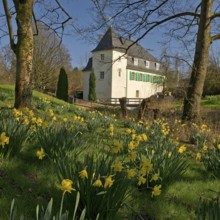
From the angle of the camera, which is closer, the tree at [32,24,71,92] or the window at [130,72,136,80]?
the tree at [32,24,71,92]

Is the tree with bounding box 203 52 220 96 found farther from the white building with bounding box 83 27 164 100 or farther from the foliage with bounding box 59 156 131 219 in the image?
the foliage with bounding box 59 156 131 219

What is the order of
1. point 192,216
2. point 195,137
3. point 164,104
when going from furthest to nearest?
point 164,104 → point 195,137 → point 192,216

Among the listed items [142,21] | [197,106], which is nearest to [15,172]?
[197,106]

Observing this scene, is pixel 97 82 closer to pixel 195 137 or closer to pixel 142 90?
pixel 142 90

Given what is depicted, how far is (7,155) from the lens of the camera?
3.33 metres

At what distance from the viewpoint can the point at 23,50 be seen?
704 cm

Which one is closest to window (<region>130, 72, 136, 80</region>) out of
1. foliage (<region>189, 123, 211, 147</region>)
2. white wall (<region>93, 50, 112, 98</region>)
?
white wall (<region>93, 50, 112, 98</region>)

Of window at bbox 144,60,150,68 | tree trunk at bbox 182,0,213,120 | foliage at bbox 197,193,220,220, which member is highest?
window at bbox 144,60,150,68

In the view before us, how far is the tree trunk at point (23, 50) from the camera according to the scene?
7047 mm

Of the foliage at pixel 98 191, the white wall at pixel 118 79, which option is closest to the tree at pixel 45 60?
the white wall at pixel 118 79

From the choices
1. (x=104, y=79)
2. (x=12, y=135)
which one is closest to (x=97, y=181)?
(x=12, y=135)

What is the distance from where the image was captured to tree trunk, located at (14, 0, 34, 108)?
705 cm

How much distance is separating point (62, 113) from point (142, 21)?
5.44 metres

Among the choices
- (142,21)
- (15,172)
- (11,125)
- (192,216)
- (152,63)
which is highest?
(152,63)
